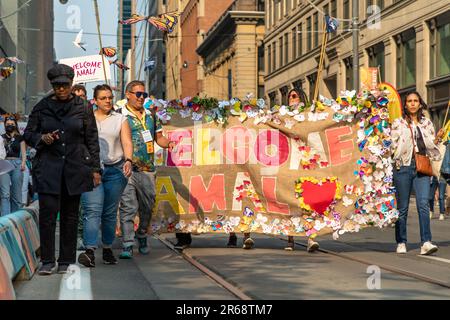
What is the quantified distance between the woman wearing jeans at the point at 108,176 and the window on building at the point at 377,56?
105ft

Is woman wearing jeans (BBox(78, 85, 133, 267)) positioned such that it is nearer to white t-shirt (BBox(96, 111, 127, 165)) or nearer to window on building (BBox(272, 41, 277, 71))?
white t-shirt (BBox(96, 111, 127, 165))

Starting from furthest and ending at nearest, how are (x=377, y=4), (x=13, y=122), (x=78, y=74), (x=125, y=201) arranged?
(x=377, y=4)
(x=78, y=74)
(x=13, y=122)
(x=125, y=201)

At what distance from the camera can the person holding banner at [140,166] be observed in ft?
33.6

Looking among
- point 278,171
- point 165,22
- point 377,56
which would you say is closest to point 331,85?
point 377,56

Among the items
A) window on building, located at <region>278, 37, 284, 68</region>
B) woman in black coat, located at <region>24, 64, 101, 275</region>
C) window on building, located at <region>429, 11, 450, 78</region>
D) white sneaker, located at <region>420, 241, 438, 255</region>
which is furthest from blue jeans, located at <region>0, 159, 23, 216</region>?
window on building, located at <region>278, 37, 284, 68</region>

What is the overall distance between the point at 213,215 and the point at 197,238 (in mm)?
1725

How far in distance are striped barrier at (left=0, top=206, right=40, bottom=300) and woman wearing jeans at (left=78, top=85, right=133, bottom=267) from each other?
23.4 inches

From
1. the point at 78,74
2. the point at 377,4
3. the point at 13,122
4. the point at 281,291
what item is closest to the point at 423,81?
the point at 377,4

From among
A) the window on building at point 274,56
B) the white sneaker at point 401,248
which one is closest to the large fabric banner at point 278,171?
the white sneaker at point 401,248

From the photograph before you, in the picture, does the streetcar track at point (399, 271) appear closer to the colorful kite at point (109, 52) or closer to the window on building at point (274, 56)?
the colorful kite at point (109, 52)

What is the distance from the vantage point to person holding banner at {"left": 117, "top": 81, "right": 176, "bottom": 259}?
33.6 feet

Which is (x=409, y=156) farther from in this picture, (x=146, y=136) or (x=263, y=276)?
(x=263, y=276)
